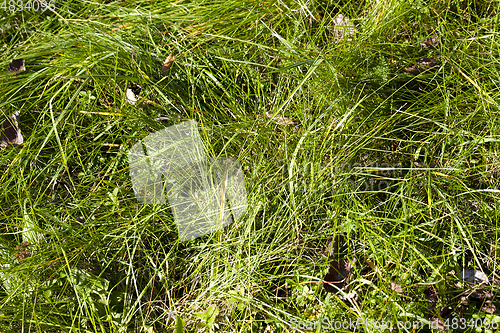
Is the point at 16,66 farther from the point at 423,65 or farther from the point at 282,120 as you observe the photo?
the point at 423,65

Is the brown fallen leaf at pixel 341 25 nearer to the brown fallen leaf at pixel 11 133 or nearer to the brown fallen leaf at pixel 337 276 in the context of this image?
the brown fallen leaf at pixel 337 276

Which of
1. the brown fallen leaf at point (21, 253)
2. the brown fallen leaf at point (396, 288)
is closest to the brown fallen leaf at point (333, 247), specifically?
the brown fallen leaf at point (396, 288)

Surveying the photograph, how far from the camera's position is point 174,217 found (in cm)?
174

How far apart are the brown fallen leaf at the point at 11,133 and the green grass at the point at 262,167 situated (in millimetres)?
49

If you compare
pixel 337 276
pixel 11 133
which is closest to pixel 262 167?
pixel 337 276

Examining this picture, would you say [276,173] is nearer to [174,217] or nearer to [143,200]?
[174,217]

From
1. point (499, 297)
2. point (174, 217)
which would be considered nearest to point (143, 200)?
point (174, 217)

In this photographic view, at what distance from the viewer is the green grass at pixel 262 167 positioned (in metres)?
1.57

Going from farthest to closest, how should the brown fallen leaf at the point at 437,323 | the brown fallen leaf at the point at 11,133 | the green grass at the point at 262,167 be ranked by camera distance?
1. the brown fallen leaf at the point at 11,133
2. the green grass at the point at 262,167
3. the brown fallen leaf at the point at 437,323

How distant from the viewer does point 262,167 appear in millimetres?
1718

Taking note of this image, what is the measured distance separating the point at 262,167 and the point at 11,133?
60.2 inches

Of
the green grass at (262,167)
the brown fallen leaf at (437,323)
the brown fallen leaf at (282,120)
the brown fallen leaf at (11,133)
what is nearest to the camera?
the brown fallen leaf at (437,323)

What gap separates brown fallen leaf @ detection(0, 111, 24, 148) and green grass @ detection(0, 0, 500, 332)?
0.05m

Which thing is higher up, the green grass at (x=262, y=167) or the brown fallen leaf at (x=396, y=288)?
the green grass at (x=262, y=167)
